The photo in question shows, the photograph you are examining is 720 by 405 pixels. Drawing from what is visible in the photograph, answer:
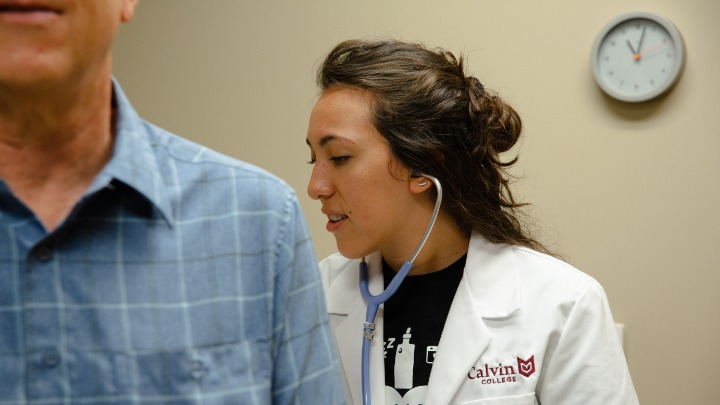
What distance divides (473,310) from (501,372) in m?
0.14

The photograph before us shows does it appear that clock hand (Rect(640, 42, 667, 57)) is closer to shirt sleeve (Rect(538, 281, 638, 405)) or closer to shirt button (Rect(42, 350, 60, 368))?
shirt sleeve (Rect(538, 281, 638, 405))

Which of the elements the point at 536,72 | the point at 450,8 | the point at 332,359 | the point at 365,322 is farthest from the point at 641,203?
the point at 332,359

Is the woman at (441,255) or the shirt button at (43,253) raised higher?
the shirt button at (43,253)

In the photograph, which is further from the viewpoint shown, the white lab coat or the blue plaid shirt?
the white lab coat

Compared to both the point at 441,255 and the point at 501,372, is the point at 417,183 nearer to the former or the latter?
the point at 441,255

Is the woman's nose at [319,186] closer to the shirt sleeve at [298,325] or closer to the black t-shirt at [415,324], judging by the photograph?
the black t-shirt at [415,324]

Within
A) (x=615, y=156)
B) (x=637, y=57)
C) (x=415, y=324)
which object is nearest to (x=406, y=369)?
(x=415, y=324)

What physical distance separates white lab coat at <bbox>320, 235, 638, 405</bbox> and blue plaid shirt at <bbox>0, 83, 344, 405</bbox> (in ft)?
2.47

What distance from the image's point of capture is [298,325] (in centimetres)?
87

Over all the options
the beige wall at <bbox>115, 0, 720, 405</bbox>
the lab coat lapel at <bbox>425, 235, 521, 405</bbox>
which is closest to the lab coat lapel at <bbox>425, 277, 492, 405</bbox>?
the lab coat lapel at <bbox>425, 235, 521, 405</bbox>

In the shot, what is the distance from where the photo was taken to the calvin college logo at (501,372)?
160 centimetres

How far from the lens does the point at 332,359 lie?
0.91 meters

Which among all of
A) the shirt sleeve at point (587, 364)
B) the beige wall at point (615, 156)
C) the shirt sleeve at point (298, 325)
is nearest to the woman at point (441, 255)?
the shirt sleeve at point (587, 364)

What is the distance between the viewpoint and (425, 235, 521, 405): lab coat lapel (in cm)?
159
